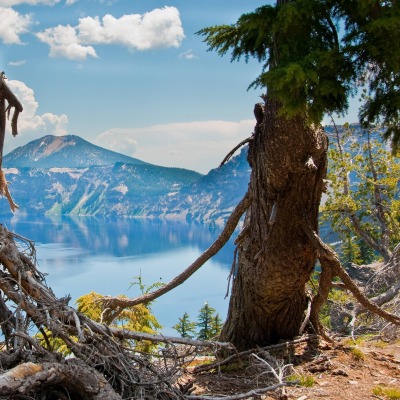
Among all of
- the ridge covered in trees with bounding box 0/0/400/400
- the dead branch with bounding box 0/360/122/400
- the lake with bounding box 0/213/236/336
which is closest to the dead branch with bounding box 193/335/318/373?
the ridge covered in trees with bounding box 0/0/400/400

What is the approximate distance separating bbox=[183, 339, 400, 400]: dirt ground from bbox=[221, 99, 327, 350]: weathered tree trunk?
0.51m

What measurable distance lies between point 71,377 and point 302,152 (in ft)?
10.1

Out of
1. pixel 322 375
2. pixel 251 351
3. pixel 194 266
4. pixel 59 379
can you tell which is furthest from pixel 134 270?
pixel 59 379

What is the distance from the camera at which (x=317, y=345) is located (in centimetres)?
593

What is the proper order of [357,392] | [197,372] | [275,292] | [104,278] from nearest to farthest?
[357,392], [197,372], [275,292], [104,278]

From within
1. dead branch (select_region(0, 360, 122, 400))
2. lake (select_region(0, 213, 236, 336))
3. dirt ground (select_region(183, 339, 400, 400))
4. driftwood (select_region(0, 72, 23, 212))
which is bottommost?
lake (select_region(0, 213, 236, 336))

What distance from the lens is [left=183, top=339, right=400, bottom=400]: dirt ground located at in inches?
176

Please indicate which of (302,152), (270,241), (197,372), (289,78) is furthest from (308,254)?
(289,78)

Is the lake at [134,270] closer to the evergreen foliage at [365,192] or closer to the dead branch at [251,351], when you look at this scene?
the evergreen foliage at [365,192]

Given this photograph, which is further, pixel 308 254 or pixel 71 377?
pixel 308 254

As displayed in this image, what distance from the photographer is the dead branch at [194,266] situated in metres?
5.96

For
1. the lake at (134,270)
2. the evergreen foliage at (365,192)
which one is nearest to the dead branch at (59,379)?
the evergreen foliage at (365,192)

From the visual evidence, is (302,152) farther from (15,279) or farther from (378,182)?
(378,182)

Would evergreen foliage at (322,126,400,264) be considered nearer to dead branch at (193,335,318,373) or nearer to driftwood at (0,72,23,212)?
dead branch at (193,335,318,373)
